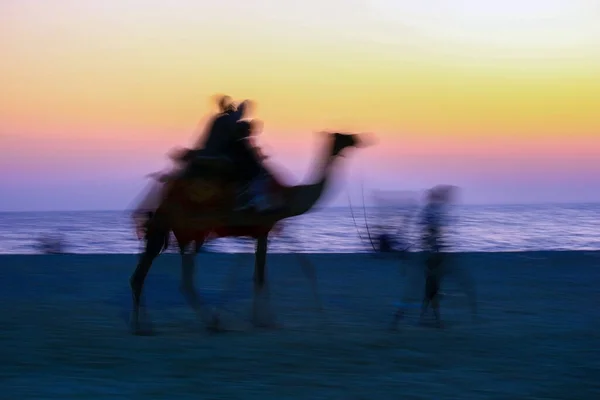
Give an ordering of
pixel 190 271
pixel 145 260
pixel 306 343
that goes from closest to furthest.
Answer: pixel 306 343, pixel 145 260, pixel 190 271

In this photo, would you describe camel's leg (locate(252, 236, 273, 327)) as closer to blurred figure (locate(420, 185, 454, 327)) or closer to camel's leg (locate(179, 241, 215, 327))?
camel's leg (locate(179, 241, 215, 327))

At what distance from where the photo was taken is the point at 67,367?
719 centimetres

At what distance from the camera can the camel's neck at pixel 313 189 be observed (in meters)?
9.05

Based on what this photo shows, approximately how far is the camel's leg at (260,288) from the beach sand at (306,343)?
33 cm

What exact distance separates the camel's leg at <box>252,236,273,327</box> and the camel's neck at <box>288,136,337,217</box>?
1.83 ft

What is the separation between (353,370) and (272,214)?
2.38m

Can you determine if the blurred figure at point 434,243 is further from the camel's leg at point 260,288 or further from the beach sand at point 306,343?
the camel's leg at point 260,288

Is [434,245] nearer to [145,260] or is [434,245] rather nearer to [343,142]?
[343,142]

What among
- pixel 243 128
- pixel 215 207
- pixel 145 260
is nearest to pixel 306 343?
pixel 215 207

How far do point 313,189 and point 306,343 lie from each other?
164 cm

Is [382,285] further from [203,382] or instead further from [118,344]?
[203,382]

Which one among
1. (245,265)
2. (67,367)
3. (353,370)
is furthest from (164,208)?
(245,265)

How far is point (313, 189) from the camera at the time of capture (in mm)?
9078

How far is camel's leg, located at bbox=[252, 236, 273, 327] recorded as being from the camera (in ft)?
30.7
